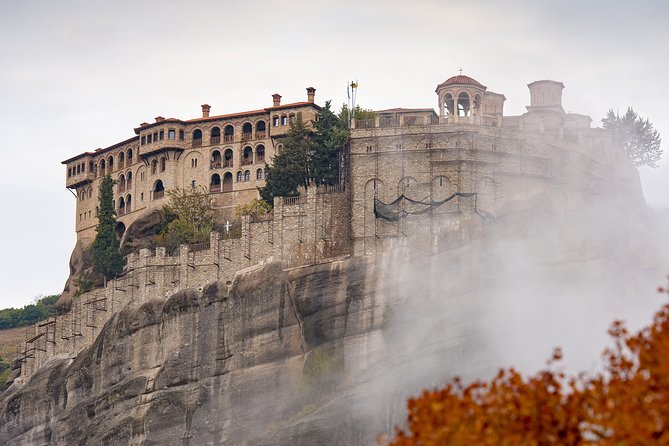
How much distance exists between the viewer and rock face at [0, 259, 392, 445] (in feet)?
238

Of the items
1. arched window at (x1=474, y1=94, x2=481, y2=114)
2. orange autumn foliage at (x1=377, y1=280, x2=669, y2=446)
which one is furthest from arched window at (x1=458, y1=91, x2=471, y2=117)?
orange autumn foliage at (x1=377, y1=280, x2=669, y2=446)

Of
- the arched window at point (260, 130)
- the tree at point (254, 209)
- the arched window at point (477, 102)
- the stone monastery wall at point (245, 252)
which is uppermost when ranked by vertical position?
the arched window at point (260, 130)

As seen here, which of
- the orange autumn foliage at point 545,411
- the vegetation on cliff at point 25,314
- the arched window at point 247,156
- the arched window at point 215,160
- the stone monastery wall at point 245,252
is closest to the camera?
the orange autumn foliage at point 545,411

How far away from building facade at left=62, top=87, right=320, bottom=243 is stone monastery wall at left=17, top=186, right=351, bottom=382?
1321 centimetres

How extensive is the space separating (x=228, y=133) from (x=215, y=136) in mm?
1193

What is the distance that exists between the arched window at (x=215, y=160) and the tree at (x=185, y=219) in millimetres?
2464

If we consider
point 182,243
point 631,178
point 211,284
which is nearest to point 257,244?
point 211,284

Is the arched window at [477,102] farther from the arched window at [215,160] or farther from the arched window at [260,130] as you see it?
the arched window at [215,160]

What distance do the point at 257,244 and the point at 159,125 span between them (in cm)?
2800

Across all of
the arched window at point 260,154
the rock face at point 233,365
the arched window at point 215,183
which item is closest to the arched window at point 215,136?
the arched window at point 215,183

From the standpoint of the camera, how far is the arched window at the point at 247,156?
10369 cm

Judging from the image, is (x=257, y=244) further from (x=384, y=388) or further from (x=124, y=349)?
(x=384, y=388)

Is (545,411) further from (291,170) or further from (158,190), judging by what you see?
(158,190)

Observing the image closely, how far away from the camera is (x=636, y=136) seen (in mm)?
97000
